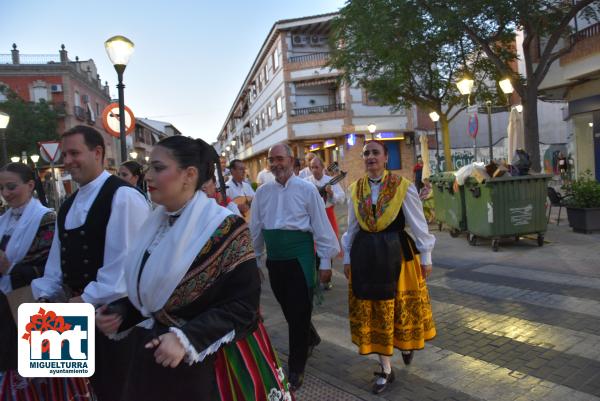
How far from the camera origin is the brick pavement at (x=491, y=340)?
3461 millimetres

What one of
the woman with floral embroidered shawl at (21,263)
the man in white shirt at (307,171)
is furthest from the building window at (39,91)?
the woman with floral embroidered shawl at (21,263)

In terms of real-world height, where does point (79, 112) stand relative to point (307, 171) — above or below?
above

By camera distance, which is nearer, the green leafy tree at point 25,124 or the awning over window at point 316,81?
the awning over window at point 316,81

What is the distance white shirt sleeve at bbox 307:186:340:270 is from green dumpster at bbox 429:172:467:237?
651cm

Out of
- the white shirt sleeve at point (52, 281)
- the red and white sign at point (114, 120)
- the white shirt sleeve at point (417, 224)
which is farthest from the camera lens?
the red and white sign at point (114, 120)

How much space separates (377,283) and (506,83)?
11289 mm

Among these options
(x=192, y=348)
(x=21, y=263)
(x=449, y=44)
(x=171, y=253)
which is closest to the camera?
(x=192, y=348)

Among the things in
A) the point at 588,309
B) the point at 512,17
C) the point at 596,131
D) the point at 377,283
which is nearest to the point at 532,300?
the point at 588,309

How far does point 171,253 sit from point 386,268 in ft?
6.76

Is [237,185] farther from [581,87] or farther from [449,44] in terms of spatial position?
[581,87]

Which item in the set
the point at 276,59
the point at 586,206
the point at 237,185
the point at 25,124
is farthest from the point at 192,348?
the point at 25,124

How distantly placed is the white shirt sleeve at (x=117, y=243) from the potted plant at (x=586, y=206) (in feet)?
30.9

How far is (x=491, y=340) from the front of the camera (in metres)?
4.34

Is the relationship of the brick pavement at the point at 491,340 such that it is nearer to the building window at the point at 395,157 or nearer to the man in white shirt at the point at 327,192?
the man in white shirt at the point at 327,192
